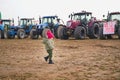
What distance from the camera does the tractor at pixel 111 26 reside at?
2092 centimetres

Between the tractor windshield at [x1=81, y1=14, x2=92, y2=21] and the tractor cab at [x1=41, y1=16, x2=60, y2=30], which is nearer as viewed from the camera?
the tractor windshield at [x1=81, y1=14, x2=92, y2=21]

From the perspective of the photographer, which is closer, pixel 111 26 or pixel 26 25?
pixel 111 26

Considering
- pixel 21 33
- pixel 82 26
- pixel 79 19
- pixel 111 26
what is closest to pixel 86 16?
pixel 79 19

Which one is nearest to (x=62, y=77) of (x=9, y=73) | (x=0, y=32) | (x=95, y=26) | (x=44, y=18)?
(x=9, y=73)

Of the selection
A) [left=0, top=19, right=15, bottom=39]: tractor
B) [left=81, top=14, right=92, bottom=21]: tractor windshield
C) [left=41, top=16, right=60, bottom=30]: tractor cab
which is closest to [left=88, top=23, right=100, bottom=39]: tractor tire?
[left=81, top=14, right=92, bottom=21]: tractor windshield

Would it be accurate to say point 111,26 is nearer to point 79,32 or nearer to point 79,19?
point 79,32

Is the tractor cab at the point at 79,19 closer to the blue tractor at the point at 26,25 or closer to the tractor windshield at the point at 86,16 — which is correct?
the tractor windshield at the point at 86,16

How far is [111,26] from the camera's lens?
69.2 ft

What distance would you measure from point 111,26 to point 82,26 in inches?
98.9

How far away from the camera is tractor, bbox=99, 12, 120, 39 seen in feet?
68.6

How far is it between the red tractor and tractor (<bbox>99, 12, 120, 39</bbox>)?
3.46ft

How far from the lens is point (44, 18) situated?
88.4 feet

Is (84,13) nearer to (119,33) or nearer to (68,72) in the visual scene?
(119,33)

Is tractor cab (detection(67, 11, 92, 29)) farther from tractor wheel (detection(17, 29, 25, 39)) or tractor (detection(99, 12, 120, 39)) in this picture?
tractor wheel (detection(17, 29, 25, 39))
